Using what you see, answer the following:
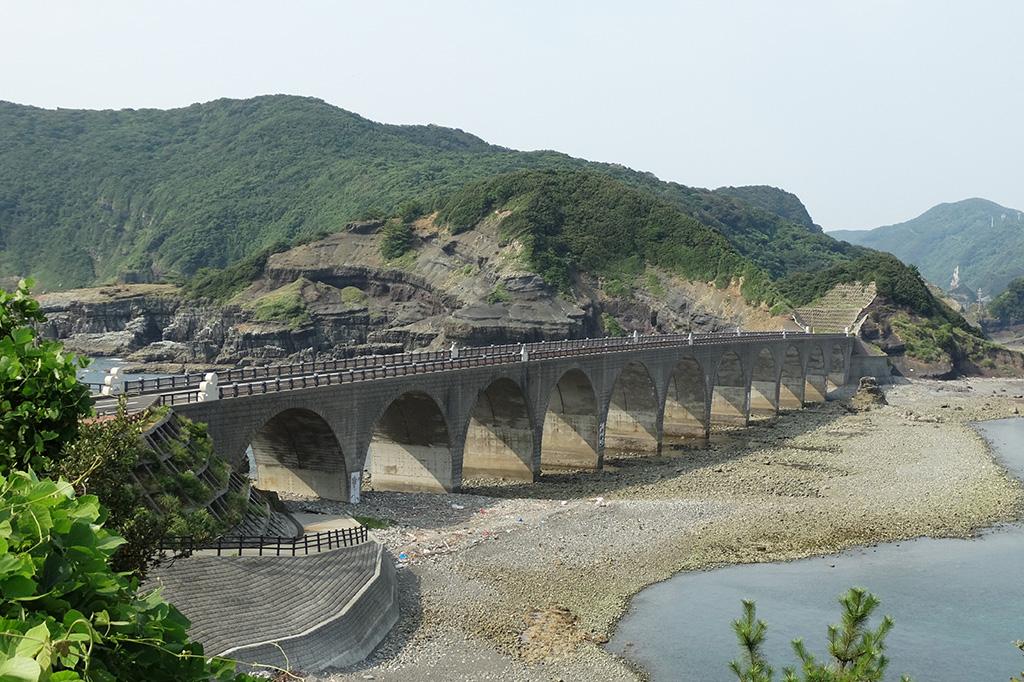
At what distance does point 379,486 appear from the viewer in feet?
157

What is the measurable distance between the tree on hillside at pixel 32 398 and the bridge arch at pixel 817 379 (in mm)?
96331

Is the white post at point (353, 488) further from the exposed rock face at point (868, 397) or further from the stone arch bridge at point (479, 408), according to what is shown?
the exposed rock face at point (868, 397)

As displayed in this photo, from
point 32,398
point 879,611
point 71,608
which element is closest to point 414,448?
point 879,611

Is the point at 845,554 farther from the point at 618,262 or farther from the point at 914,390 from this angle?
the point at 618,262

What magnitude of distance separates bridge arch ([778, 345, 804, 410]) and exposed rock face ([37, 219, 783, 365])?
2080 centimetres

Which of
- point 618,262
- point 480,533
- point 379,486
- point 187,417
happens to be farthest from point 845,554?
point 618,262

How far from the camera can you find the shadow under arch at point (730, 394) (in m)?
80.2

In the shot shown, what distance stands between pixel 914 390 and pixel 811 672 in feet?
324

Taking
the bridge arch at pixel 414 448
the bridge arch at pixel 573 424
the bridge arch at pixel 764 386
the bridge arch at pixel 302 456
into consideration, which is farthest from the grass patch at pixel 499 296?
the bridge arch at pixel 302 456

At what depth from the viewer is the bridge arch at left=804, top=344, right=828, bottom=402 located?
98000 millimetres

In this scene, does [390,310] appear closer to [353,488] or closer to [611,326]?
[611,326]

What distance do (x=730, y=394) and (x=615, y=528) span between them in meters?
44.7

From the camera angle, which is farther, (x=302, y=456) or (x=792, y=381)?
(x=792, y=381)

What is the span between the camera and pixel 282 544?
→ 26.4 metres
